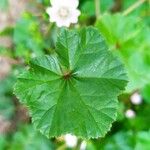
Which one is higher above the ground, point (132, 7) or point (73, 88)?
point (73, 88)

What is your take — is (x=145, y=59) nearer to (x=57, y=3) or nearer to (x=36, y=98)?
(x=57, y=3)

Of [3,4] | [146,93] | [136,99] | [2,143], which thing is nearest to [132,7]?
[146,93]

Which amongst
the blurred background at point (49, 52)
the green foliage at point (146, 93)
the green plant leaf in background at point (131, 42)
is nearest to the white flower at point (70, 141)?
the blurred background at point (49, 52)

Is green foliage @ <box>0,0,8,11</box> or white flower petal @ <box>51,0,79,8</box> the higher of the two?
white flower petal @ <box>51,0,79,8</box>

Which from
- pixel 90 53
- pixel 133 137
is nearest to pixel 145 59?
pixel 133 137

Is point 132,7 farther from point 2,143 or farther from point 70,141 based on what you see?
point 2,143

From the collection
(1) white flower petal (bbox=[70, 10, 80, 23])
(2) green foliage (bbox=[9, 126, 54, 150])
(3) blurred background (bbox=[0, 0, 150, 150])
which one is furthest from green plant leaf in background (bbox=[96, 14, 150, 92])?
(2) green foliage (bbox=[9, 126, 54, 150])

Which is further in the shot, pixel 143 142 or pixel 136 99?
pixel 136 99

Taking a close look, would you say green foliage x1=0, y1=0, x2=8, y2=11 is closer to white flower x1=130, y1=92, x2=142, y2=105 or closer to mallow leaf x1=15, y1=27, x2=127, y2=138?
white flower x1=130, y1=92, x2=142, y2=105
